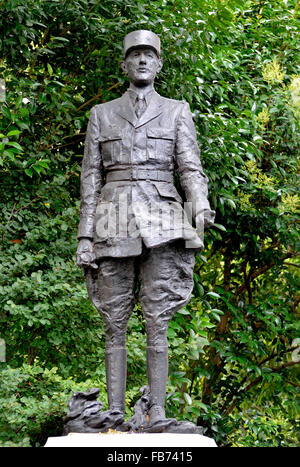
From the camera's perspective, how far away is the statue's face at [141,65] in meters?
5.46

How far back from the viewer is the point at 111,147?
216 inches

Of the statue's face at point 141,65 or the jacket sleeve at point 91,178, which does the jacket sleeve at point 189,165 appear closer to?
the statue's face at point 141,65

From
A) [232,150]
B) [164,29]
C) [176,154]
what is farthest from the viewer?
[232,150]

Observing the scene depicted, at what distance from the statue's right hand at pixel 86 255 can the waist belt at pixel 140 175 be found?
474 mm

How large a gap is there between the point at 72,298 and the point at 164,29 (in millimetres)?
2585

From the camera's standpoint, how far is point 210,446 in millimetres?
4645

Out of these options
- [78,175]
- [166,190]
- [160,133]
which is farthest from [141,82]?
[78,175]

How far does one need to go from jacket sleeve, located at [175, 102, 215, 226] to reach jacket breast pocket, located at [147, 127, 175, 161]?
72mm

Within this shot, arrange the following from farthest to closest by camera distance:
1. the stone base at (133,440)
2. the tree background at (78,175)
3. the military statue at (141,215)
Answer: the tree background at (78,175)
the military statue at (141,215)
the stone base at (133,440)

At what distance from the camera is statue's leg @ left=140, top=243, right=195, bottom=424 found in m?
5.20

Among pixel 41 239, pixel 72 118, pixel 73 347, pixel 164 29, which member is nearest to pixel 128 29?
pixel 164 29

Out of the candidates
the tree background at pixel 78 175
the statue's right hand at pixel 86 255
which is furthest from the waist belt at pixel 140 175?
the tree background at pixel 78 175

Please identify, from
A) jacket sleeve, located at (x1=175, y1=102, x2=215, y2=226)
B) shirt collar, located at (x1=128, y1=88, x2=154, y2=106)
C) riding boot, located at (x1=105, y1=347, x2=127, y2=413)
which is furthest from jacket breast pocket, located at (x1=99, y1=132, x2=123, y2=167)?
riding boot, located at (x1=105, y1=347, x2=127, y2=413)

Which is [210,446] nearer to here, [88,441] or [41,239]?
[88,441]
